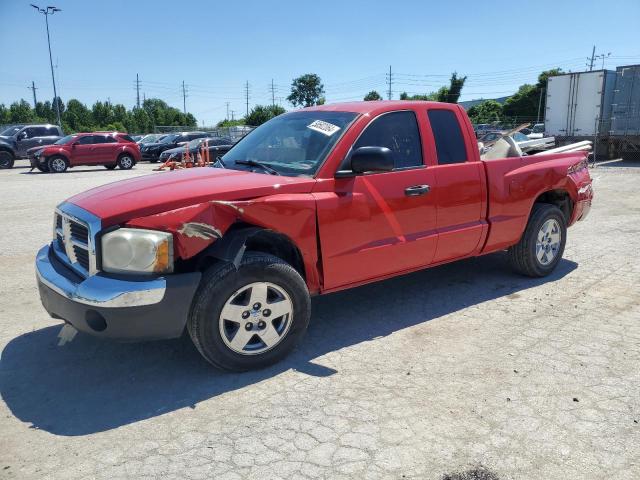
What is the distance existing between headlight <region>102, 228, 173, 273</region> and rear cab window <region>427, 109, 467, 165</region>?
2.51 meters

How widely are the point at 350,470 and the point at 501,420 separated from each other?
3.22 feet

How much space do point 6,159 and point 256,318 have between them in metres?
25.4

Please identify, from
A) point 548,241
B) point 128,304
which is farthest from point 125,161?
point 128,304

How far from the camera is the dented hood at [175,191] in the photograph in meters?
3.22

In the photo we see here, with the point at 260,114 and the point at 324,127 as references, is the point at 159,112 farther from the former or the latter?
the point at 324,127

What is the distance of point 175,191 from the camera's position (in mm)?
3445

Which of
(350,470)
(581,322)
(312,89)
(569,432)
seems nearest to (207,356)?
(350,470)

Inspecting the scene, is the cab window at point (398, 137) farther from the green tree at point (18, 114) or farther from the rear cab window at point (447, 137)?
the green tree at point (18, 114)

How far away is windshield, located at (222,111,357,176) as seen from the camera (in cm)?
399

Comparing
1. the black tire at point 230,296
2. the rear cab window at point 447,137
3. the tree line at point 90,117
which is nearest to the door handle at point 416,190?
the rear cab window at point 447,137

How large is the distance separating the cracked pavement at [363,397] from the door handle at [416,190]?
3.56 ft

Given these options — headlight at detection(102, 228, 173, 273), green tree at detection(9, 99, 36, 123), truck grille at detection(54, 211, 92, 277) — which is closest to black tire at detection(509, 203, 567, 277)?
headlight at detection(102, 228, 173, 273)

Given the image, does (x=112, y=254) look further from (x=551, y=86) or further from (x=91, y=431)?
(x=551, y=86)

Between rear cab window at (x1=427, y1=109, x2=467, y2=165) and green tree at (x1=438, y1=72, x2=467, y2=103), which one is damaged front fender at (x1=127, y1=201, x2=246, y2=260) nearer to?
rear cab window at (x1=427, y1=109, x2=467, y2=165)
